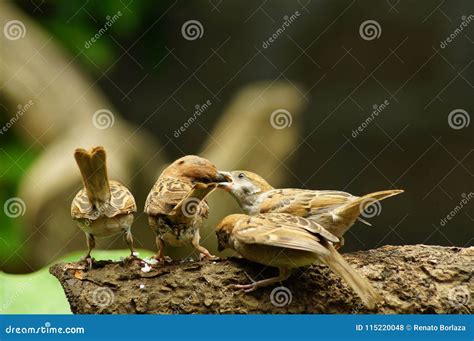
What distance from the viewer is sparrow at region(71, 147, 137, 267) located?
3.45 meters

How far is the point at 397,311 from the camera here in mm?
3445

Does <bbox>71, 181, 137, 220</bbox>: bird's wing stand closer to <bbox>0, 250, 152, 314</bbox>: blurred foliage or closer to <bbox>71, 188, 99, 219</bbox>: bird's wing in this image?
<bbox>71, 188, 99, 219</bbox>: bird's wing

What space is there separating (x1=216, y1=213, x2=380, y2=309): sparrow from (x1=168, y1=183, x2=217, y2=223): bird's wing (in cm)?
24

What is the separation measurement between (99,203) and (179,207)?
426mm

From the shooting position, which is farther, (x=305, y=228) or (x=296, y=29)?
(x=296, y=29)

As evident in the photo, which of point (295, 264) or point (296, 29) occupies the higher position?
point (296, 29)

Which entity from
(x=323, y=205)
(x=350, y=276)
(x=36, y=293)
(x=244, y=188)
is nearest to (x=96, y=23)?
(x=244, y=188)

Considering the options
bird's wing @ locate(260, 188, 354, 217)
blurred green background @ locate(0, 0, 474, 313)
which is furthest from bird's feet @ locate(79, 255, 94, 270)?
blurred green background @ locate(0, 0, 474, 313)

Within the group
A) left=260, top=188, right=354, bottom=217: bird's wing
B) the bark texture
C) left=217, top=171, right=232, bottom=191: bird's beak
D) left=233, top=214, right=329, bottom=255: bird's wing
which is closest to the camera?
left=233, top=214, right=329, bottom=255: bird's wing

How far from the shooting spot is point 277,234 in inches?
130

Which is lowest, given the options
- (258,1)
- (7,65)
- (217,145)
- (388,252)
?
(7,65)

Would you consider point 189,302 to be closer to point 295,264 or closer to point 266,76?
point 295,264

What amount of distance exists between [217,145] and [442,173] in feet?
5.64

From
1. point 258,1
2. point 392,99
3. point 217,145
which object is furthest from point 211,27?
point 392,99
